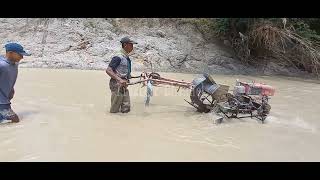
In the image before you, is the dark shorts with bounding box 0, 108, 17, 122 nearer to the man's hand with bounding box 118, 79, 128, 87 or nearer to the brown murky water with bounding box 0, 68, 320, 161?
the brown murky water with bounding box 0, 68, 320, 161

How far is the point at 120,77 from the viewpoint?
743 centimetres

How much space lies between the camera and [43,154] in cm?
499

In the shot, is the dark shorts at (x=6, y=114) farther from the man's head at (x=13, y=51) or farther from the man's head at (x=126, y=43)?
the man's head at (x=126, y=43)

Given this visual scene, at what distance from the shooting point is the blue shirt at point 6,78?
6.29 m

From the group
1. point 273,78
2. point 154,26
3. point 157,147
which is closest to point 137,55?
point 154,26

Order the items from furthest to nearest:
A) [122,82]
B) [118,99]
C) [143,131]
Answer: [118,99] < [122,82] < [143,131]

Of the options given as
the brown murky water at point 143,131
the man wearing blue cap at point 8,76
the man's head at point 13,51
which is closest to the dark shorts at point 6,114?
the man wearing blue cap at point 8,76

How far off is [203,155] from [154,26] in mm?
12069

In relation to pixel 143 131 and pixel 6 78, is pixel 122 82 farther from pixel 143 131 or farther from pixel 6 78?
pixel 6 78

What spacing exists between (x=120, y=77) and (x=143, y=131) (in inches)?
58.0

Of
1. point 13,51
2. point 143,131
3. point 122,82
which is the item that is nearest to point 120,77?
point 122,82

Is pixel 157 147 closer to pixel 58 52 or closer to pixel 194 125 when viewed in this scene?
pixel 194 125

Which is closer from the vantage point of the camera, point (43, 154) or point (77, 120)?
point (43, 154)

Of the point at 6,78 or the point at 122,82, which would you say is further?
the point at 122,82
